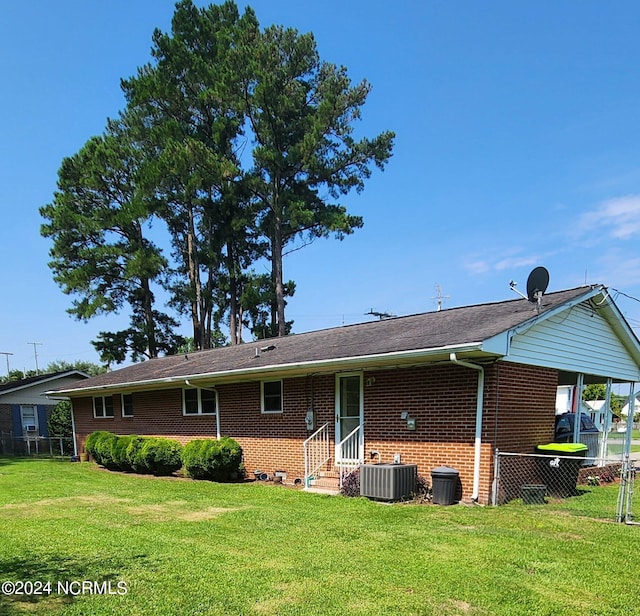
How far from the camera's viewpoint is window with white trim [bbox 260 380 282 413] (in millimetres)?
11719

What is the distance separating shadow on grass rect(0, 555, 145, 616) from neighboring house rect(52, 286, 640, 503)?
518cm

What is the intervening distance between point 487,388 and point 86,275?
21.9 m

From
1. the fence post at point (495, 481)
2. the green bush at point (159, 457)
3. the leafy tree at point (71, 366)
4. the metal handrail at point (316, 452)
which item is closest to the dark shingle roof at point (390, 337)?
the metal handrail at point (316, 452)

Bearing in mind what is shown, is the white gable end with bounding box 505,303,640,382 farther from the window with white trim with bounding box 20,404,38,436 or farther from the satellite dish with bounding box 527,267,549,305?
the window with white trim with bounding box 20,404,38,436

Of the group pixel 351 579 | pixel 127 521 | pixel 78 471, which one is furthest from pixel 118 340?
pixel 351 579

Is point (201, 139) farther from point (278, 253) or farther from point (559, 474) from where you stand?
point (559, 474)

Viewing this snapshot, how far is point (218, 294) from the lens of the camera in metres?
27.9

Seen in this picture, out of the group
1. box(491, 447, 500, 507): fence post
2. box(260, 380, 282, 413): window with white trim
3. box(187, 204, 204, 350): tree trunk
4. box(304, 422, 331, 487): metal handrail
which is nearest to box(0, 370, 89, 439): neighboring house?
box(187, 204, 204, 350): tree trunk

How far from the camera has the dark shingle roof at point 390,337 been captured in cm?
852

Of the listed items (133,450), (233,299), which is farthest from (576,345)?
(233,299)

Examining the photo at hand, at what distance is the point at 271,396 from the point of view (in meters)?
11.9

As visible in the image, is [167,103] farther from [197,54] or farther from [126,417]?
[126,417]

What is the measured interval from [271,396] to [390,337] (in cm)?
337

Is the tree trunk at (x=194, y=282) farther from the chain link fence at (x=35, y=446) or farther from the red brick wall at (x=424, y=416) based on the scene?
the red brick wall at (x=424, y=416)
